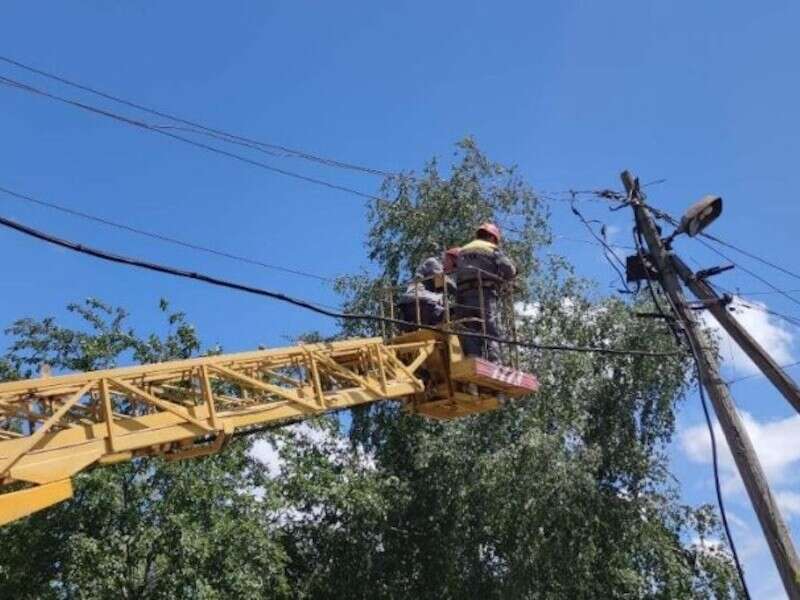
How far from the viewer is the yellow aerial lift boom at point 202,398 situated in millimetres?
6691

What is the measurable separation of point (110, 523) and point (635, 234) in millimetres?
10524

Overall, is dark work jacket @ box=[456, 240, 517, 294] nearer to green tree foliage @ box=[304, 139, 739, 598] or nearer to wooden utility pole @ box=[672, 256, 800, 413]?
wooden utility pole @ box=[672, 256, 800, 413]

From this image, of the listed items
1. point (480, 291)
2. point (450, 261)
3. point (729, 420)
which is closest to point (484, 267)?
point (480, 291)

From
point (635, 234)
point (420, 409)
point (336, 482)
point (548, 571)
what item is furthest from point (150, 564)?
point (635, 234)

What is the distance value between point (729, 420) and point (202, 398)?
6116 millimetres

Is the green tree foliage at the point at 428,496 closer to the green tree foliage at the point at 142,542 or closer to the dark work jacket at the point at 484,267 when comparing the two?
the green tree foliage at the point at 142,542

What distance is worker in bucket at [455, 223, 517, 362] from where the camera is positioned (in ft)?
32.1

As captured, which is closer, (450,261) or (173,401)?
(173,401)

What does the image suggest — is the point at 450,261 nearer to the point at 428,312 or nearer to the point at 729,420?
the point at 428,312

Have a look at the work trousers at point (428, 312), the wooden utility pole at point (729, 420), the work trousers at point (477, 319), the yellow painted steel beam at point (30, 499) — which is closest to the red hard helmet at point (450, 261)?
the work trousers at point (477, 319)

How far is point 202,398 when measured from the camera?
785cm

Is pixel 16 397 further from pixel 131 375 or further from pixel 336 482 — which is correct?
pixel 336 482

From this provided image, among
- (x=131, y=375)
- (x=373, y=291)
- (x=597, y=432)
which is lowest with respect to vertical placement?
(x=131, y=375)

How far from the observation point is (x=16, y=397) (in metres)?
6.98
